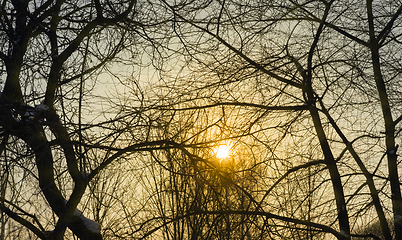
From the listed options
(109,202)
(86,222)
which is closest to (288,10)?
(86,222)

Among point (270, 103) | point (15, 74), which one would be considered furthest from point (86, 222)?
point (270, 103)

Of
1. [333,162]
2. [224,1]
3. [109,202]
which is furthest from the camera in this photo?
[109,202]

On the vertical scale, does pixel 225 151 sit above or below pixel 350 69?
below

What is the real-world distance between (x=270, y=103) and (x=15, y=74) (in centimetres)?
316

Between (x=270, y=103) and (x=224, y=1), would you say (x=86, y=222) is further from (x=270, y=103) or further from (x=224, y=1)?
(x=224, y=1)

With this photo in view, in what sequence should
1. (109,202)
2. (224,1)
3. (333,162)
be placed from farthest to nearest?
(109,202) < (333,162) < (224,1)

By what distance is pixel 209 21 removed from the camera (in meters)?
4.06

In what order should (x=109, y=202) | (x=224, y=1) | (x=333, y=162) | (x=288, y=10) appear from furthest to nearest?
(x=109, y=202) → (x=333, y=162) → (x=288, y=10) → (x=224, y=1)

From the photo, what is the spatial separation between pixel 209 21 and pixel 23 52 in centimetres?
238

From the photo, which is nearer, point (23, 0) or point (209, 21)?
point (209, 21)

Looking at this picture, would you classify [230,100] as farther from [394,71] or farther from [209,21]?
[394,71]

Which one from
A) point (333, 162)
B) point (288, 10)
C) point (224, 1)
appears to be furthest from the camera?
point (333, 162)

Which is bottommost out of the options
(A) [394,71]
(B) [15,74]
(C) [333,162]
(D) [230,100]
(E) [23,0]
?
(C) [333,162]

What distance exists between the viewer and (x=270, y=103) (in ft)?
14.5
